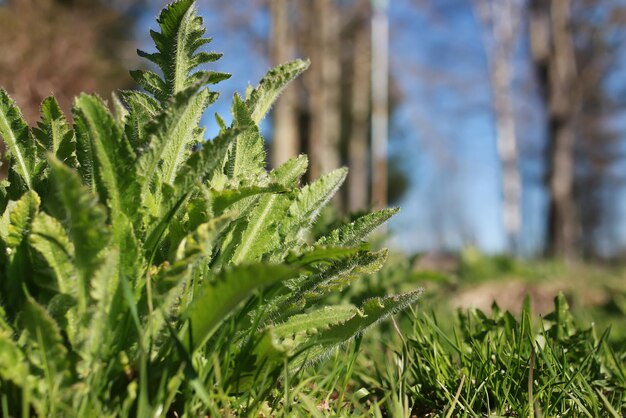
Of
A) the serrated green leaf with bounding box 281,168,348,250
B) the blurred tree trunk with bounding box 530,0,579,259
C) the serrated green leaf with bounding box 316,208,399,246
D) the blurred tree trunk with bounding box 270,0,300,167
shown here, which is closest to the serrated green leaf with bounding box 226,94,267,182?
the serrated green leaf with bounding box 281,168,348,250

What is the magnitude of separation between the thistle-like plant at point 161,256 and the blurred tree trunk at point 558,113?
1306 cm

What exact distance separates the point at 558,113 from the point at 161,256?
13877 millimetres

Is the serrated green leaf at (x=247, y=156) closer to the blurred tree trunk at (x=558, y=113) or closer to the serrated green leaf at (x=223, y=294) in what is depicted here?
the serrated green leaf at (x=223, y=294)

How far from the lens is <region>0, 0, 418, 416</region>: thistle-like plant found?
997mm

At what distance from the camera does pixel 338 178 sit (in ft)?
4.58

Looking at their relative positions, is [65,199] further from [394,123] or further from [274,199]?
[394,123]

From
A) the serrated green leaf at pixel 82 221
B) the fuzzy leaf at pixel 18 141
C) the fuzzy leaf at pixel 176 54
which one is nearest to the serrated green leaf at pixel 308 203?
the fuzzy leaf at pixel 176 54

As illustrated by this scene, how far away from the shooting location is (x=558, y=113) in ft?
44.5

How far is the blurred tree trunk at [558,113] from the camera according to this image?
44.1 ft

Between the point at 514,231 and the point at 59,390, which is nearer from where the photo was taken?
the point at 59,390

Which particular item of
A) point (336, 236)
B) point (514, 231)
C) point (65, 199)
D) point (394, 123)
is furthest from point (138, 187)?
point (394, 123)

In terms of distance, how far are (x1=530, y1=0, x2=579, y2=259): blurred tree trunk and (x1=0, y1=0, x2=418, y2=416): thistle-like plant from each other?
13057 millimetres

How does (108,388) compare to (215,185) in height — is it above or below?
below

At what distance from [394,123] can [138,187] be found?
94.3ft
